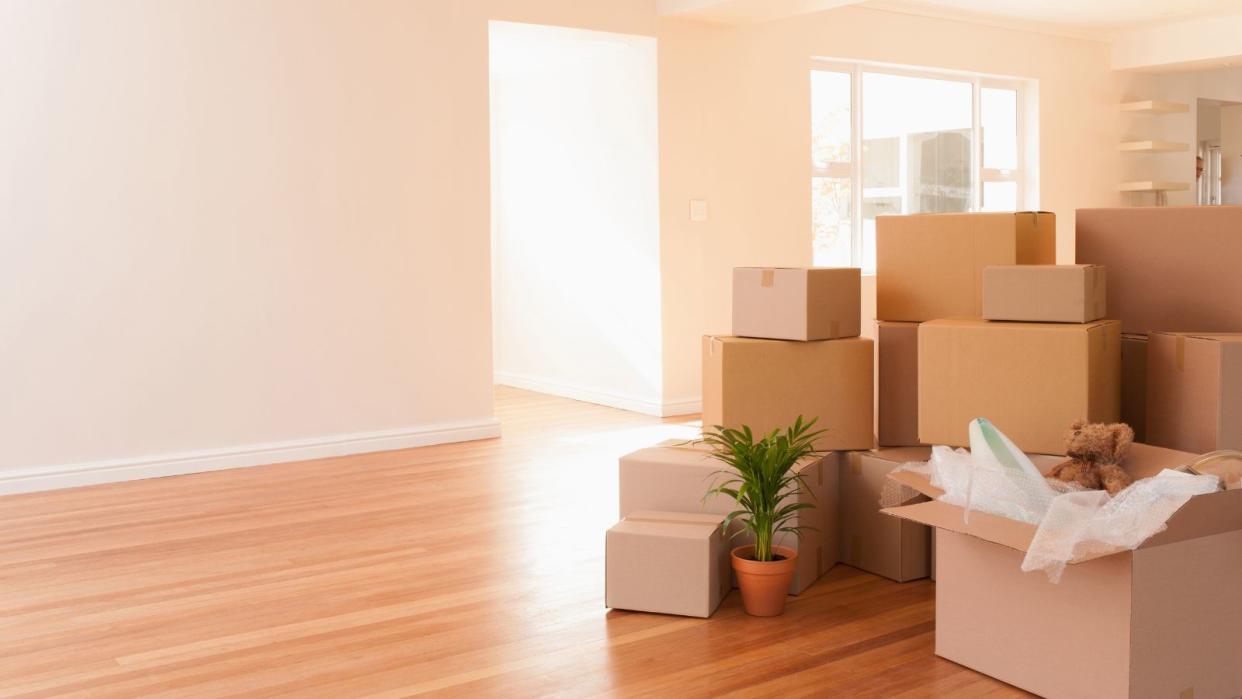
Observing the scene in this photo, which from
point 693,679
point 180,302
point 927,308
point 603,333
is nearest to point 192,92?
point 180,302

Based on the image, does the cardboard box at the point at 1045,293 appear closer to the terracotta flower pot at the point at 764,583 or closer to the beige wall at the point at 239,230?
the terracotta flower pot at the point at 764,583

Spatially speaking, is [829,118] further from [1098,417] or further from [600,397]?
[1098,417]

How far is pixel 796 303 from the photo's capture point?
126 inches

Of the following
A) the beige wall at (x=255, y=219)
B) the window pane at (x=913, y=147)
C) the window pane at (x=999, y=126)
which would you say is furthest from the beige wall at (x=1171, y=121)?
the beige wall at (x=255, y=219)

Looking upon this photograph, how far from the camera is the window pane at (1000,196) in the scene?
745 centimetres

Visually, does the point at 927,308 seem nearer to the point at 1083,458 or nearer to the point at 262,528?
the point at 1083,458

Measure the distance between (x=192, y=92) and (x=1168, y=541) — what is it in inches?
158

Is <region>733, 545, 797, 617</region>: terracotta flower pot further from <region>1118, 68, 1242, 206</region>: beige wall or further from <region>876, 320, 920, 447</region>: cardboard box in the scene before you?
<region>1118, 68, 1242, 206</region>: beige wall

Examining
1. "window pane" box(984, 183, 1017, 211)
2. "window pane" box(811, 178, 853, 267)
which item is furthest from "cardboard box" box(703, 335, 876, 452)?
"window pane" box(984, 183, 1017, 211)

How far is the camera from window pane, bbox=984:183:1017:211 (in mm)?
7449

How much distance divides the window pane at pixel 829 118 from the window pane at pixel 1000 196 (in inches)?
49.6

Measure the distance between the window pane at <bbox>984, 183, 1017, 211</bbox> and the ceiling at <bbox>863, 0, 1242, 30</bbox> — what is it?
106 centimetres

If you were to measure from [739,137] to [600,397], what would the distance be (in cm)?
166

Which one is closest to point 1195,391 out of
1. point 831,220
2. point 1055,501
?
point 1055,501
